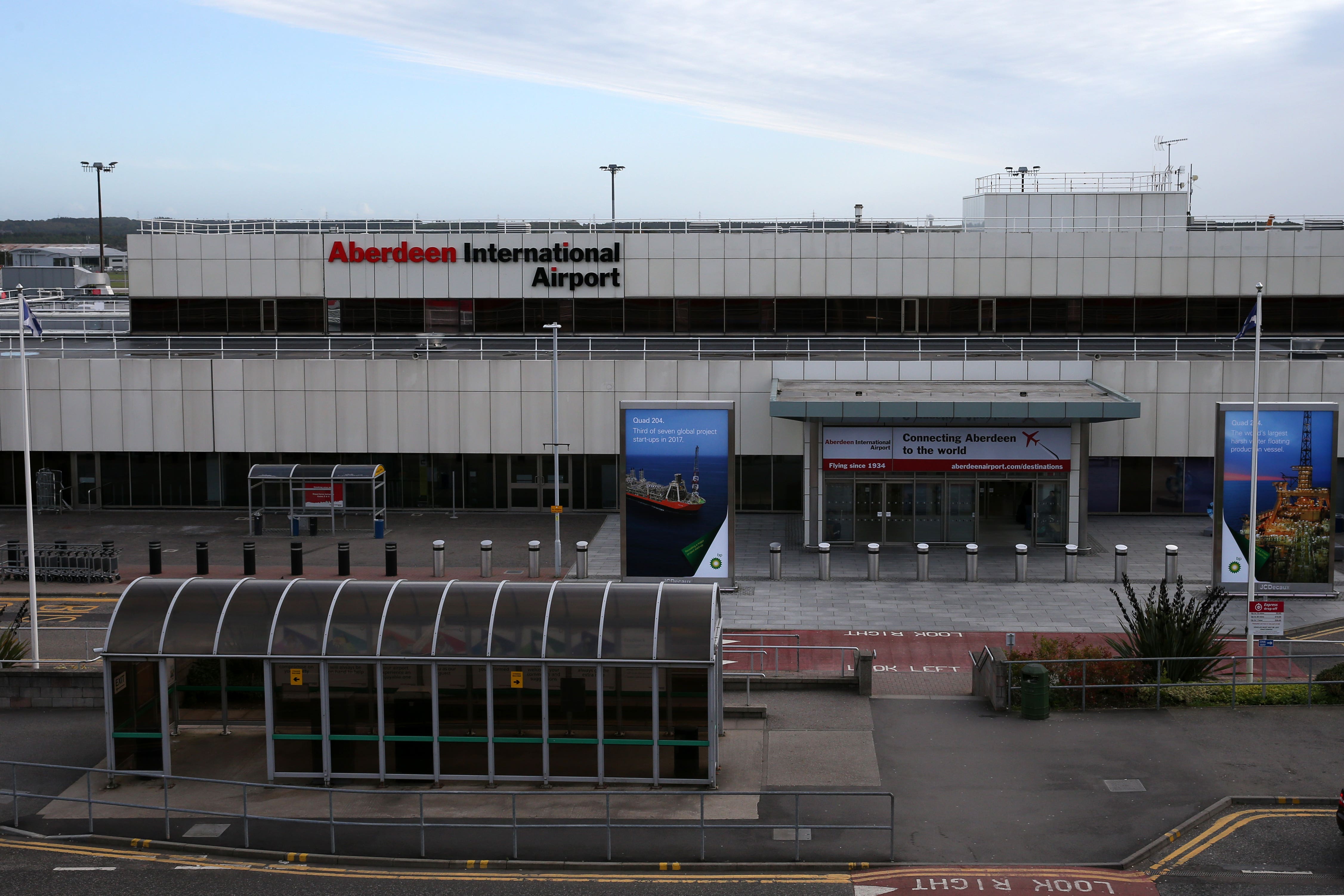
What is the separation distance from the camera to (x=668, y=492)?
93.2ft

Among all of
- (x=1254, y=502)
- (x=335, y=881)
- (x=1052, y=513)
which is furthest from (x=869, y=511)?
(x=335, y=881)

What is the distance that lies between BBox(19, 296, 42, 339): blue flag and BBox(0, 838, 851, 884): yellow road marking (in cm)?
1335

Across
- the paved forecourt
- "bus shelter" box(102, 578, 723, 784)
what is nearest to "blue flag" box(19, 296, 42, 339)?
"bus shelter" box(102, 578, 723, 784)

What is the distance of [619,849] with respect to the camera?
1538cm

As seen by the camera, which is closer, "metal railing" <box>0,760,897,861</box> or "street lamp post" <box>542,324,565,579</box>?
"metal railing" <box>0,760,897,861</box>

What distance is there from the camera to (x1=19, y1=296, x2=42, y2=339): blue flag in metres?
24.8

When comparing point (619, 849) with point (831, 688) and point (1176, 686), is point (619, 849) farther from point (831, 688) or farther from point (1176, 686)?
point (1176, 686)

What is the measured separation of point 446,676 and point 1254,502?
16.8 metres

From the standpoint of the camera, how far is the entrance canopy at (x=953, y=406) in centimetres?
3136

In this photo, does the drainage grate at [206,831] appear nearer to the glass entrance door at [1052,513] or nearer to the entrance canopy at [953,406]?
the entrance canopy at [953,406]

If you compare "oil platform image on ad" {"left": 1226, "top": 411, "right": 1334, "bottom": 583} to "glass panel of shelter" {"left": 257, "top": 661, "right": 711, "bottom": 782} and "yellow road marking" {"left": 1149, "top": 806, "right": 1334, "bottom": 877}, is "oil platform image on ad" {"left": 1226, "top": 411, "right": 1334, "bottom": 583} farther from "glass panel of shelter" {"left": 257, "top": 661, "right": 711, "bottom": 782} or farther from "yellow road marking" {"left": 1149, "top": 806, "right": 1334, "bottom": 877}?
"glass panel of shelter" {"left": 257, "top": 661, "right": 711, "bottom": 782}

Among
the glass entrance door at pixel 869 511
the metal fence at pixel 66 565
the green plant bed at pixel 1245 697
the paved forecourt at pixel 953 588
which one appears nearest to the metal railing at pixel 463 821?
the green plant bed at pixel 1245 697

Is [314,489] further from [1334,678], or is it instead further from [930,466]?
[1334,678]

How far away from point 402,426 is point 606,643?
22980mm
